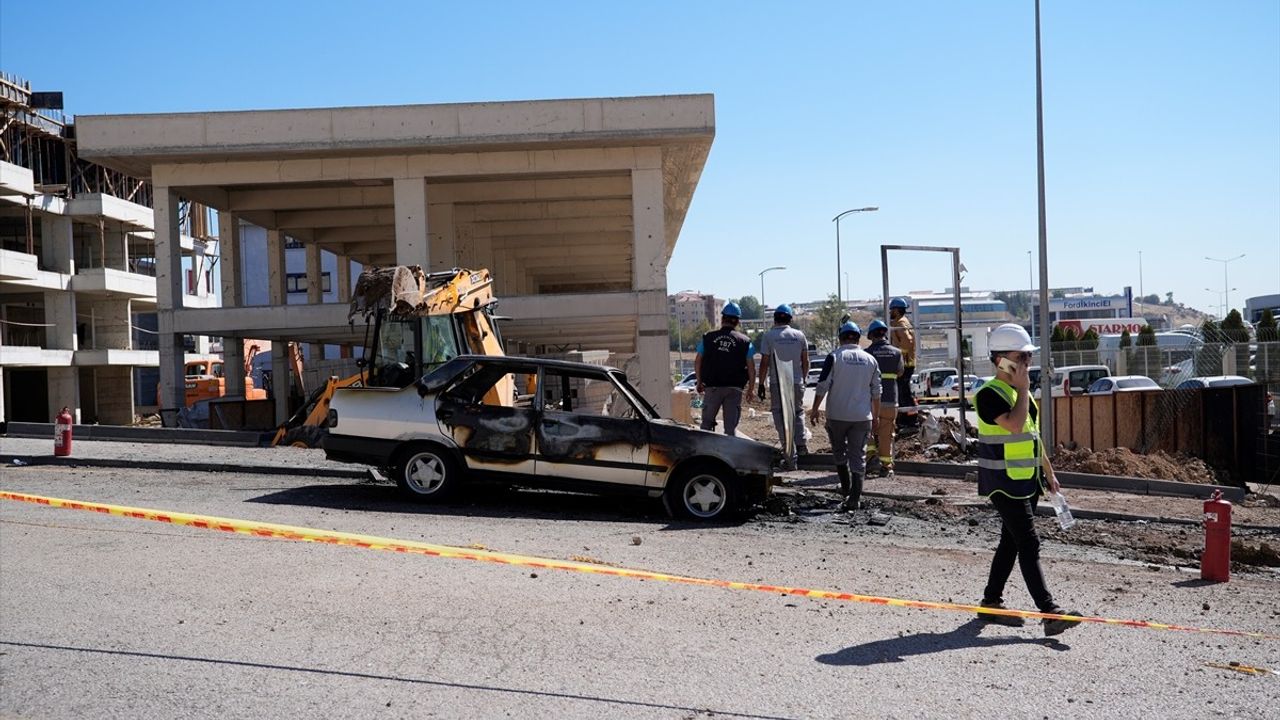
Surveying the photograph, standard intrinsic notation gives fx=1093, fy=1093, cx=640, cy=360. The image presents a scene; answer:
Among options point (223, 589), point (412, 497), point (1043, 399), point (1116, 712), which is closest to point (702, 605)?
point (1116, 712)

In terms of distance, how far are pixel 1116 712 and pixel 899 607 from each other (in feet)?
6.84

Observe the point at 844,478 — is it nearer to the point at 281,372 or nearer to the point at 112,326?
the point at 281,372

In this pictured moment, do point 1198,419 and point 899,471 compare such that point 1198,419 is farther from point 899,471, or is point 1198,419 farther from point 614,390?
point 614,390

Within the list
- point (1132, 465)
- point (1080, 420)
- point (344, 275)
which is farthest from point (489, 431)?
point (344, 275)

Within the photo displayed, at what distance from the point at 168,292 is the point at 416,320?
14199 millimetres

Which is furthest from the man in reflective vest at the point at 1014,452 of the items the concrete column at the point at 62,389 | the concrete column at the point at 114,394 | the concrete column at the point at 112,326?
the concrete column at the point at 112,326

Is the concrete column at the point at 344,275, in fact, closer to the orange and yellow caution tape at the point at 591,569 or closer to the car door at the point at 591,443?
the car door at the point at 591,443

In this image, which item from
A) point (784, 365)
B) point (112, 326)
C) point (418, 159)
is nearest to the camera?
point (784, 365)

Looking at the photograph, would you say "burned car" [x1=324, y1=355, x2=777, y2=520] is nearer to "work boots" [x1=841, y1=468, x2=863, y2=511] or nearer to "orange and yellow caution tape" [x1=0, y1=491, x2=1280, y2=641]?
"work boots" [x1=841, y1=468, x2=863, y2=511]

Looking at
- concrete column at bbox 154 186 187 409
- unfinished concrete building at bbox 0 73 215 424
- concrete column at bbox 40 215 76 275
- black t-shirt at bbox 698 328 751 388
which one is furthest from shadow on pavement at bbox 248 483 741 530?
concrete column at bbox 40 215 76 275

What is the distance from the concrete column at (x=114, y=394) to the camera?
4625 cm

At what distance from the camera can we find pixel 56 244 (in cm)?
4288

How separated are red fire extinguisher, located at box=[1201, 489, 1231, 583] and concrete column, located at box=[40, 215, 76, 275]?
4381 centimetres

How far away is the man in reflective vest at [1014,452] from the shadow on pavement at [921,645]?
0.27m
